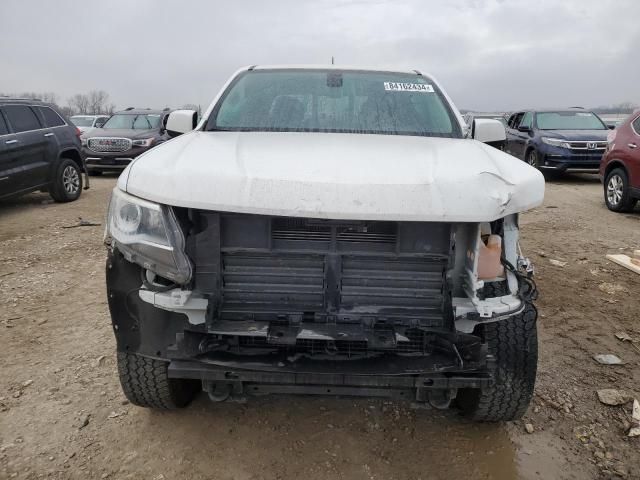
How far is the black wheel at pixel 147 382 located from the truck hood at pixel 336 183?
0.87m

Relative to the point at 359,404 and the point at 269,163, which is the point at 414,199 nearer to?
the point at 269,163

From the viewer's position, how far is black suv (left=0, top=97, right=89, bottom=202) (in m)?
7.29

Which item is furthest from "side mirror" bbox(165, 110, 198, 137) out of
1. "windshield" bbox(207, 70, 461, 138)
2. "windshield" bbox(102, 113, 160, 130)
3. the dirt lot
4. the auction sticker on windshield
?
"windshield" bbox(102, 113, 160, 130)

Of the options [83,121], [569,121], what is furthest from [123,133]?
[569,121]

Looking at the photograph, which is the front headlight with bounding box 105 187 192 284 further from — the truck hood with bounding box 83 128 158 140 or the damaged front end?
the truck hood with bounding box 83 128 158 140

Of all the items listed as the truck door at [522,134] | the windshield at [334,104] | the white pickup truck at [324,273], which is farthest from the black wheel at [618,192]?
the white pickup truck at [324,273]

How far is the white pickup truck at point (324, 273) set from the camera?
6.64 ft

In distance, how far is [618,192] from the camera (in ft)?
26.5

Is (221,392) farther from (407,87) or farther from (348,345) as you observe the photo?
(407,87)

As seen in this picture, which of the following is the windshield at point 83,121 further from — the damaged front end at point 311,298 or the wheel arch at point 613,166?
the damaged front end at point 311,298

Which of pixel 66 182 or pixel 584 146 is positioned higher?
pixel 584 146

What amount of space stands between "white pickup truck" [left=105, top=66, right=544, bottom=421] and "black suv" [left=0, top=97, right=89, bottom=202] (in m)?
6.23

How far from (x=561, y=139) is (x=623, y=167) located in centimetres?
316

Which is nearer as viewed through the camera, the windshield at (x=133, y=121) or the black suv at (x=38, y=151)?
the black suv at (x=38, y=151)
